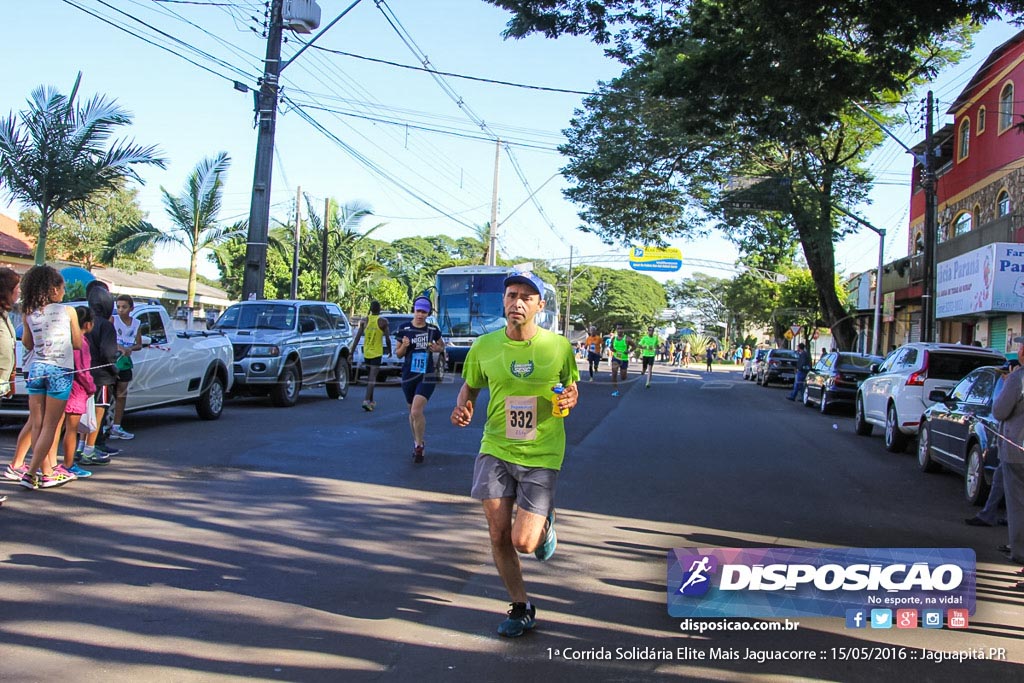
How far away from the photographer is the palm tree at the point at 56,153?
621 inches

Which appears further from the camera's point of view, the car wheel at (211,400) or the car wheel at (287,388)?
the car wheel at (287,388)

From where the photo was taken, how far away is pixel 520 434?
453cm

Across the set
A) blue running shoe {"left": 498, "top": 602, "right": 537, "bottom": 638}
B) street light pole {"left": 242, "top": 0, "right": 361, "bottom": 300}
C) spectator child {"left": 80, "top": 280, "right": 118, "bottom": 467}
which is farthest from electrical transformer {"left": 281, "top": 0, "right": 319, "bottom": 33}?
blue running shoe {"left": 498, "top": 602, "right": 537, "bottom": 638}

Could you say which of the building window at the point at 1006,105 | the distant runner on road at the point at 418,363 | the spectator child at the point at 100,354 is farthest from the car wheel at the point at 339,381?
the building window at the point at 1006,105

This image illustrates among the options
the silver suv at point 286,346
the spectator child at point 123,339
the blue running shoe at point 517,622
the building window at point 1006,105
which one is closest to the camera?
the blue running shoe at point 517,622

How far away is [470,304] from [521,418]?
24.5 meters

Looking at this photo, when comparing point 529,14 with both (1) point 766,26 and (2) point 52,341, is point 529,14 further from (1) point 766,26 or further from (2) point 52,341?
(2) point 52,341

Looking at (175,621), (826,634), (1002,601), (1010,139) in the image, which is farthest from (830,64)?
(1010,139)

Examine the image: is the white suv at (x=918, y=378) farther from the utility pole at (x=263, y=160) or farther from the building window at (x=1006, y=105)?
the building window at (x=1006, y=105)

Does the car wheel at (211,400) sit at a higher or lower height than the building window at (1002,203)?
lower

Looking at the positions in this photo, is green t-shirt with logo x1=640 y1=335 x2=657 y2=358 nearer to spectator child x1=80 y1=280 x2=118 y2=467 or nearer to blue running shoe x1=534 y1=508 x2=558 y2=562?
spectator child x1=80 y1=280 x2=118 y2=467

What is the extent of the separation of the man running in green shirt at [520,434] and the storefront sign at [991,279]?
19447 mm

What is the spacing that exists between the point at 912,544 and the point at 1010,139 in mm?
21456

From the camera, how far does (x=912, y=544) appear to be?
23.4ft
